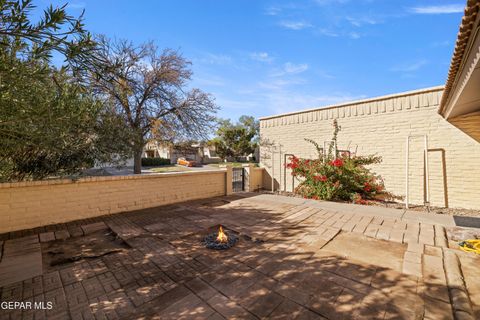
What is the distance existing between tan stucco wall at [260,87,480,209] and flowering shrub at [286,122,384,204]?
34 cm

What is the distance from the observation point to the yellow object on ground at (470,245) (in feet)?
10.4

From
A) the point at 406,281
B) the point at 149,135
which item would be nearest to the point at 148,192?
the point at 406,281

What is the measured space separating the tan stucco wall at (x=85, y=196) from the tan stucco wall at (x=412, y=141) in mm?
5794

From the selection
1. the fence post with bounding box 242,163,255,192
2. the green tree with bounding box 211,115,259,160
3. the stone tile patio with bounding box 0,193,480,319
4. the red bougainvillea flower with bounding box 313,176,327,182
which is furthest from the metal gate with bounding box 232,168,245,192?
the green tree with bounding box 211,115,259,160

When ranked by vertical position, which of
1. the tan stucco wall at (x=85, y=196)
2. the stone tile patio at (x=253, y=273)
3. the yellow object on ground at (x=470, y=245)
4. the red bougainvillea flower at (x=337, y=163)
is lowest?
the stone tile patio at (x=253, y=273)

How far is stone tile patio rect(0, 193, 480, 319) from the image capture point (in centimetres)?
206

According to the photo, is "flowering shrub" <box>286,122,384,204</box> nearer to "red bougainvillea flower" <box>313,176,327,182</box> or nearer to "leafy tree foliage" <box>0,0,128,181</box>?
"red bougainvillea flower" <box>313,176,327,182</box>

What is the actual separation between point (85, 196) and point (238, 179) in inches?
254

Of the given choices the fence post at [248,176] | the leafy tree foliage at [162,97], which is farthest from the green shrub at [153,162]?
the fence post at [248,176]

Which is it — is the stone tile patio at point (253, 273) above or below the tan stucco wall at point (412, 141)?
below

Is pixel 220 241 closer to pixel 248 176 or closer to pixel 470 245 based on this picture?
pixel 470 245

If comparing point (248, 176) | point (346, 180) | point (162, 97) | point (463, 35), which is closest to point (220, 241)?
point (463, 35)

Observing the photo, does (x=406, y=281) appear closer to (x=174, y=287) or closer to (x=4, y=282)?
(x=174, y=287)

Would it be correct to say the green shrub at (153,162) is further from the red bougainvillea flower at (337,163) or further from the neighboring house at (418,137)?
the red bougainvillea flower at (337,163)
